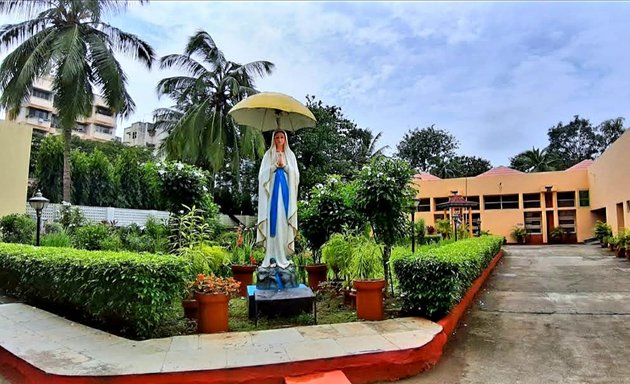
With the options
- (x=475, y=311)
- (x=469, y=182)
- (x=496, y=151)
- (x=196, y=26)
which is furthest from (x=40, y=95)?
(x=475, y=311)

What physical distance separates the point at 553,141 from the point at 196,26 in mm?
31766

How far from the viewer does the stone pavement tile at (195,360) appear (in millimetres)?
3113

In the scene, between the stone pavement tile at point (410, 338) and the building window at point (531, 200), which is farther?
the building window at point (531, 200)

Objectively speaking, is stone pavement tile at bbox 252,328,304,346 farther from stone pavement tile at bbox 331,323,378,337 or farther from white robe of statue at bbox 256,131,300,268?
white robe of statue at bbox 256,131,300,268

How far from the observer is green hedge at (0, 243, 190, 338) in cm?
387

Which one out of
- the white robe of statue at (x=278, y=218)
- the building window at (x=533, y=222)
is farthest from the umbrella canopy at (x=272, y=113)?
the building window at (x=533, y=222)

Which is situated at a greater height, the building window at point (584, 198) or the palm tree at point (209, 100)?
the palm tree at point (209, 100)

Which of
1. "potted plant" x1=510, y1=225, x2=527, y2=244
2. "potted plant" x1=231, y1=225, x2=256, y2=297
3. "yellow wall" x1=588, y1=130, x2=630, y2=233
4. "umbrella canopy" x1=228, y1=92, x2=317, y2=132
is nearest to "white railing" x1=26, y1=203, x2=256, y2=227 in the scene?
"potted plant" x1=231, y1=225, x2=256, y2=297

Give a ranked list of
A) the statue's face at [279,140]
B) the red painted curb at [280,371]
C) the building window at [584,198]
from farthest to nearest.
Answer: the building window at [584,198] < the statue's face at [279,140] < the red painted curb at [280,371]

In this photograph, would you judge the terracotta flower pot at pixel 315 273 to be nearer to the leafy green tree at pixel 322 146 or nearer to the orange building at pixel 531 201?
the leafy green tree at pixel 322 146

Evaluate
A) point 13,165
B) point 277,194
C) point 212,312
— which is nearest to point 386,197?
point 277,194

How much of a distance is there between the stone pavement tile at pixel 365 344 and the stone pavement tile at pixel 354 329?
0.37 ft

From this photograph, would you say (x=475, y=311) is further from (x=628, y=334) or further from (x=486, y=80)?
(x=486, y=80)

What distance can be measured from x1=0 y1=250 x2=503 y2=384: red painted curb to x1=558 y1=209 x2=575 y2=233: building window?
69.3 feet
